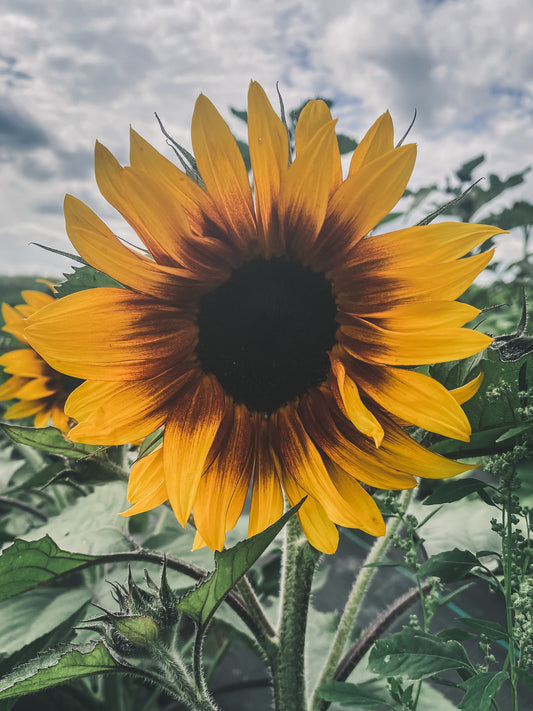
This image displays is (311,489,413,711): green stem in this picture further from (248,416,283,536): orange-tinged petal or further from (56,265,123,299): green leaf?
(56,265,123,299): green leaf

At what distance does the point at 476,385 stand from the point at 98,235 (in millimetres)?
250

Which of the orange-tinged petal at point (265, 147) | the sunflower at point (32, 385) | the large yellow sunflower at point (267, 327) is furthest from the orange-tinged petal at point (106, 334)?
the sunflower at point (32, 385)

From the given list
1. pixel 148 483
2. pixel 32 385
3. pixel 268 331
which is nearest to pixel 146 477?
pixel 148 483

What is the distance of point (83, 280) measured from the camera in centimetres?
43

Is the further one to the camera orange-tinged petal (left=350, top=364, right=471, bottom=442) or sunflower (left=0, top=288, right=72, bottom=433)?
sunflower (left=0, top=288, right=72, bottom=433)

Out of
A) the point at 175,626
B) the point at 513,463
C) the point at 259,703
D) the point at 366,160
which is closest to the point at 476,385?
the point at 513,463

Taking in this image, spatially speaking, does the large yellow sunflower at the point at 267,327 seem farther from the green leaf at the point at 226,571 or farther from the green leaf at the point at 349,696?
the green leaf at the point at 349,696

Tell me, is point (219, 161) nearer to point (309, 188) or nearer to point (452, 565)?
point (309, 188)

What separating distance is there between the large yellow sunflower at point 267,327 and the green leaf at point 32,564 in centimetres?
14

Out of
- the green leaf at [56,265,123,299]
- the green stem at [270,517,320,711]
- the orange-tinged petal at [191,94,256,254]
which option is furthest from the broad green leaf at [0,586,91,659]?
the orange-tinged petal at [191,94,256,254]

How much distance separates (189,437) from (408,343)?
165 mm

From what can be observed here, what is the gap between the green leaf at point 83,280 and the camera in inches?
16.8

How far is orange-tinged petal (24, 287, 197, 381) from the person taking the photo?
1.18 feet

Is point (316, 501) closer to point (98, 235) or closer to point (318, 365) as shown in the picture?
point (318, 365)
